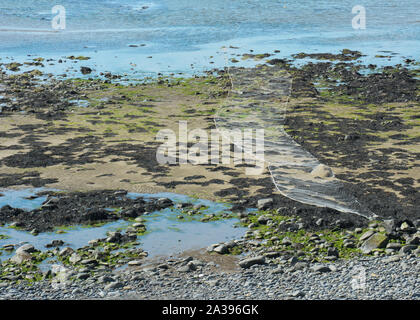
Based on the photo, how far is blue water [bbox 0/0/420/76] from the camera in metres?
38.9

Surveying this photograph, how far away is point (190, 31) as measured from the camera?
48.2 m

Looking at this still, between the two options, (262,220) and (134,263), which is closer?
(134,263)

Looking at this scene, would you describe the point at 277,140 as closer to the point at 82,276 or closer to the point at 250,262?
the point at 250,262

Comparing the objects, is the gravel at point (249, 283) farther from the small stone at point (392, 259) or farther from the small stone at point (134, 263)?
the small stone at point (134, 263)

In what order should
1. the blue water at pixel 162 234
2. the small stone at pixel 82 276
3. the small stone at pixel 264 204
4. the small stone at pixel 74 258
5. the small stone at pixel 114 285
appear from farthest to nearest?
the small stone at pixel 264 204, the blue water at pixel 162 234, the small stone at pixel 74 258, the small stone at pixel 82 276, the small stone at pixel 114 285

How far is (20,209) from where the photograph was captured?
1602 cm

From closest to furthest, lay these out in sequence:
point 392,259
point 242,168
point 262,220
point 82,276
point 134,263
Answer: point 82,276 → point 392,259 → point 134,263 → point 262,220 → point 242,168

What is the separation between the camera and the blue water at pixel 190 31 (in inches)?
1532

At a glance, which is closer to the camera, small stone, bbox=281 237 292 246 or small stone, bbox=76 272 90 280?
small stone, bbox=76 272 90 280

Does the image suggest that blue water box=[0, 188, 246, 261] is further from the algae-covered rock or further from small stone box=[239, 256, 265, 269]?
the algae-covered rock

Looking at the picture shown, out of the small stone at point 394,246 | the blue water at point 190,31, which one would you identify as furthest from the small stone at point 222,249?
the blue water at point 190,31

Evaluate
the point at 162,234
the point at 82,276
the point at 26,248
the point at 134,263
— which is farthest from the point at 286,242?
the point at 26,248

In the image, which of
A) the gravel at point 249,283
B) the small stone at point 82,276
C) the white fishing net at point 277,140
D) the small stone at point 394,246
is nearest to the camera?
the gravel at point 249,283

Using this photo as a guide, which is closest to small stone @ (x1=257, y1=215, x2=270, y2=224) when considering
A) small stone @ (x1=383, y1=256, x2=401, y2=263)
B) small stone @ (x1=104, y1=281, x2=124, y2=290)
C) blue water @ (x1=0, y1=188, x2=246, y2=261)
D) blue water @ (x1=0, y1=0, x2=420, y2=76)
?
blue water @ (x1=0, y1=188, x2=246, y2=261)
